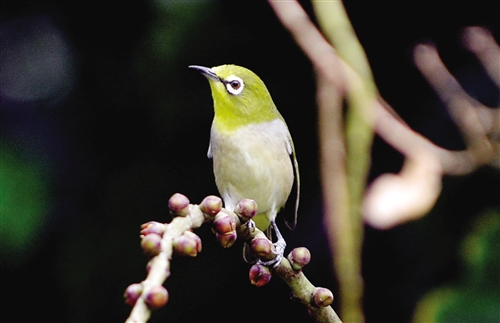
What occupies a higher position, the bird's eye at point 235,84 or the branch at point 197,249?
the branch at point 197,249

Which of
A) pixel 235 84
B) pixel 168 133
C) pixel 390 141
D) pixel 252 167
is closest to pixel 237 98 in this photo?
pixel 235 84

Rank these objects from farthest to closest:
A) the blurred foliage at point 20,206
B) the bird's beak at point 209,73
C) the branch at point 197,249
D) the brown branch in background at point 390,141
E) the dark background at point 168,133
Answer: the dark background at point 168,133, the blurred foliage at point 20,206, the bird's beak at point 209,73, the brown branch in background at point 390,141, the branch at point 197,249

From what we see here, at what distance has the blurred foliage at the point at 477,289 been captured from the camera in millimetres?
2539

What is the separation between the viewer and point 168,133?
12.8 feet

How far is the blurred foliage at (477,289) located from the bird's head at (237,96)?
43.0 inches

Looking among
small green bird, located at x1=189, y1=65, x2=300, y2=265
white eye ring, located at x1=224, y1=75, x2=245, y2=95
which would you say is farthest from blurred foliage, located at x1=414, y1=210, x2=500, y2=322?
white eye ring, located at x1=224, y1=75, x2=245, y2=95

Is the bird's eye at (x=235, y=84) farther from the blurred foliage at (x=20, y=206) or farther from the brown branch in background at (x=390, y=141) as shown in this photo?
the blurred foliage at (x=20, y=206)

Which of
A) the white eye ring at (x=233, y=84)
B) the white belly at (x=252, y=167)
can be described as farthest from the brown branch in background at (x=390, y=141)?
the white belly at (x=252, y=167)

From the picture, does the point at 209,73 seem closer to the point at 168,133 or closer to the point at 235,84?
the point at 235,84

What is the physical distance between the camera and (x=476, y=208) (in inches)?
140

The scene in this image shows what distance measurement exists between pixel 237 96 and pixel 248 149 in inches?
9.8

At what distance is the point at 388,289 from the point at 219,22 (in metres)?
1.96

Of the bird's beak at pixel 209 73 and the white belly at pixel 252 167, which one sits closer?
the bird's beak at pixel 209 73

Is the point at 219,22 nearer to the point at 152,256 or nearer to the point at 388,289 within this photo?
the point at 388,289
